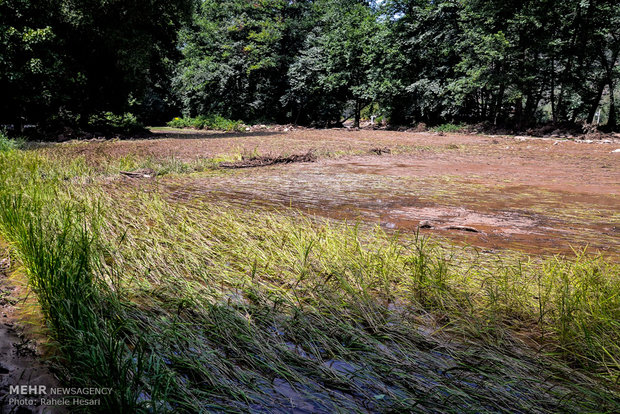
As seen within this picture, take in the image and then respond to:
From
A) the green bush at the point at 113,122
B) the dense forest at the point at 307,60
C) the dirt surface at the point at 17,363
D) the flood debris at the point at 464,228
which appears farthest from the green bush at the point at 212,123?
the dirt surface at the point at 17,363

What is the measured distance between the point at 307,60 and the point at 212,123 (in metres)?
7.32

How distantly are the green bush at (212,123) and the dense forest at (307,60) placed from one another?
2.14 m

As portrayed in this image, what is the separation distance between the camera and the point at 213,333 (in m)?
1.48

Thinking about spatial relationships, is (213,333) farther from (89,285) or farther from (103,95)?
(103,95)

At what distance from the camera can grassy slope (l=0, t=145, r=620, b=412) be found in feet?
3.93

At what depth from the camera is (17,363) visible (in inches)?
52.4

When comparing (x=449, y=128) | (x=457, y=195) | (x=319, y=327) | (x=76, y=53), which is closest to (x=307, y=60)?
(x=449, y=128)

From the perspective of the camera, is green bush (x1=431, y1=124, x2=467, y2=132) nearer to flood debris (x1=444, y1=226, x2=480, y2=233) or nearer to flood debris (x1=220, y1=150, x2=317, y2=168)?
flood debris (x1=220, y1=150, x2=317, y2=168)

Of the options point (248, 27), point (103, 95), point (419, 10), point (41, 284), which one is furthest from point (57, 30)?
point (419, 10)

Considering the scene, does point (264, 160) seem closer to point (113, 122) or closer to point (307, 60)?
point (113, 122)

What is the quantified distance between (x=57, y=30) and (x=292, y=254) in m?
13.2

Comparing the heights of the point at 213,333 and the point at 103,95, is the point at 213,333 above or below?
below

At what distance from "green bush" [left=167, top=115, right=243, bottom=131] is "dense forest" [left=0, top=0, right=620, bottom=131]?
2.14 meters

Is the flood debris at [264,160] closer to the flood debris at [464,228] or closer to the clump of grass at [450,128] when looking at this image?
the flood debris at [464,228]
